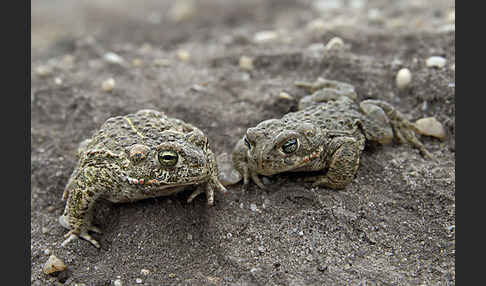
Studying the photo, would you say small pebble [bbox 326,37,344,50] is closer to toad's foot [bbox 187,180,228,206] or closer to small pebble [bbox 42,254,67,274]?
toad's foot [bbox 187,180,228,206]

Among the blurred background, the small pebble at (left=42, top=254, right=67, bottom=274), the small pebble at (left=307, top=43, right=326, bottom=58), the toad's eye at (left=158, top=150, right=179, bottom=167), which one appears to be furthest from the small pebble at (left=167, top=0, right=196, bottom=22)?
the small pebble at (left=42, top=254, right=67, bottom=274)

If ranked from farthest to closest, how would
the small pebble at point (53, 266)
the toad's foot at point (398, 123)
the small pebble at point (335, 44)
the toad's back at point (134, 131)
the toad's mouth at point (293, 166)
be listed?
the small pebble at point (335, 44) < the toad's foot at point (398, 123) < the toad's mouth at point (293, 166) < the toad's back at point (134, 131) < the small pebble at point (53, 266)

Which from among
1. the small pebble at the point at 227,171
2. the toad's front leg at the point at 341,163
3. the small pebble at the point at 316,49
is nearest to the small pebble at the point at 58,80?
the small pebble at the point at 227,171

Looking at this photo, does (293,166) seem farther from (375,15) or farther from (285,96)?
(375,15)

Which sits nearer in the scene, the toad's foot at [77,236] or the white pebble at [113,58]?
the toad's foot at [77,236]

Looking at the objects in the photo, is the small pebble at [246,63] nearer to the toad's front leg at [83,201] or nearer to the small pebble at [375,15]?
the small pebble at [375,15]
